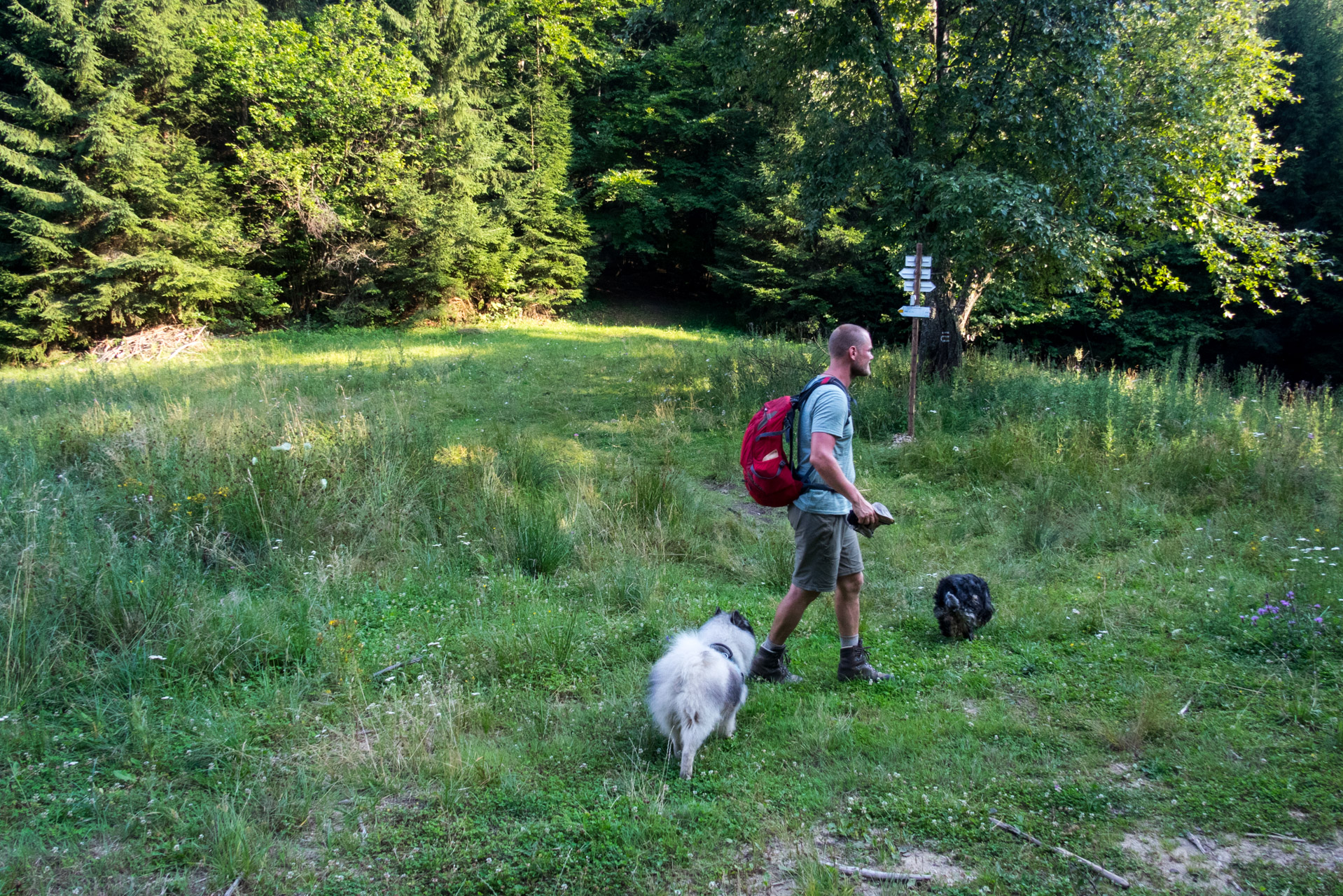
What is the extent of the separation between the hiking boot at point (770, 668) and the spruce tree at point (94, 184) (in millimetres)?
18523

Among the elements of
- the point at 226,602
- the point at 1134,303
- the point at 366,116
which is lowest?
the point at 226,602

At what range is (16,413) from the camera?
8.91 meters

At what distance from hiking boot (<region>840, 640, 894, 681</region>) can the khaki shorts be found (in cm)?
43

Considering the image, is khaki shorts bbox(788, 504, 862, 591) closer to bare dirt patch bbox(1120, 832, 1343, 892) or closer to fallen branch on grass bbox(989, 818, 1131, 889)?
fallen branch on grass bbox(989, 818, 1131, 889)

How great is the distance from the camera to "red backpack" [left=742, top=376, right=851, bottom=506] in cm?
379

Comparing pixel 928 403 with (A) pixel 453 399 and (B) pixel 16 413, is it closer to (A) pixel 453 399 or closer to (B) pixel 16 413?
(A) pixel 453 399

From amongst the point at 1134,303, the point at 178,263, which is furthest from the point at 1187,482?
the point at 178,263

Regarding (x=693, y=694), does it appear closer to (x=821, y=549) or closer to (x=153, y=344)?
(x=821, y=549)

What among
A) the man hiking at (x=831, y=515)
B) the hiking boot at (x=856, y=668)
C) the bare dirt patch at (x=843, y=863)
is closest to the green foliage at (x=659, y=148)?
the man hiking at (x=831, y=515)

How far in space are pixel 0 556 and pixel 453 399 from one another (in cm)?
720

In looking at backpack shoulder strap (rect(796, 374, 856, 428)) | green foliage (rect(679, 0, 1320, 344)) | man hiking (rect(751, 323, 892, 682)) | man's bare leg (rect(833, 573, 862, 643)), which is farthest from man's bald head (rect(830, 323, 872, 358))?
green foliage (rect(679, 0, 1320, 344))

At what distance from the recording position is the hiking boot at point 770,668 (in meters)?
4.04

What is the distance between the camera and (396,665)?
3.99 meters

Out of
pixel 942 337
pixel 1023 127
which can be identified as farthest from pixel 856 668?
pixel 942 337
